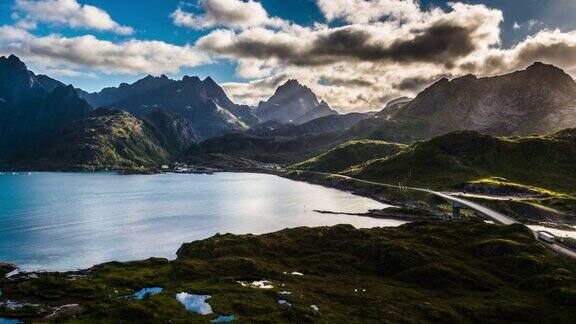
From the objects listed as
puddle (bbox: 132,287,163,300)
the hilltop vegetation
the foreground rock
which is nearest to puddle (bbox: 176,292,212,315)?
the hilltop vegetation

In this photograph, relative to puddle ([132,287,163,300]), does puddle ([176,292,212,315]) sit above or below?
above

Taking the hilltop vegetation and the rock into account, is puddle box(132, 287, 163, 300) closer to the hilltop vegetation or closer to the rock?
the hilltop vegetation

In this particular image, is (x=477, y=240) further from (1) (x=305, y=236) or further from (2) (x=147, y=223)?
(2) (x=147, y=223)

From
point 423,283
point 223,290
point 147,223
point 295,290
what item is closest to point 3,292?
point 223,290

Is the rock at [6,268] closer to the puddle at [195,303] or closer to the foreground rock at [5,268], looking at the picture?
the foreground rock at [5,268]

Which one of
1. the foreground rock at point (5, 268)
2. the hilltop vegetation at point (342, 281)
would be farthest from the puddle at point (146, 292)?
the foreground rock at point (5, 268)

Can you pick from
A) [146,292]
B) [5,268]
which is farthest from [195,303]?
[5,268]

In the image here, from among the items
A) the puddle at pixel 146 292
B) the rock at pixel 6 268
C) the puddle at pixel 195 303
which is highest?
the puddle at pixel 195 303

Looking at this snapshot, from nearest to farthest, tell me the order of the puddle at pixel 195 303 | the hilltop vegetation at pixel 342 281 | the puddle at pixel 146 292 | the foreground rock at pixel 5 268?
the hilltop vegetation at pixel 342 281, the puddle at pixel 195 303, the puddle at pixel 146 292, the foreground rock at pixel 5 268

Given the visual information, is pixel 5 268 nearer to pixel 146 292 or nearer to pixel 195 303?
pixel 146 292
